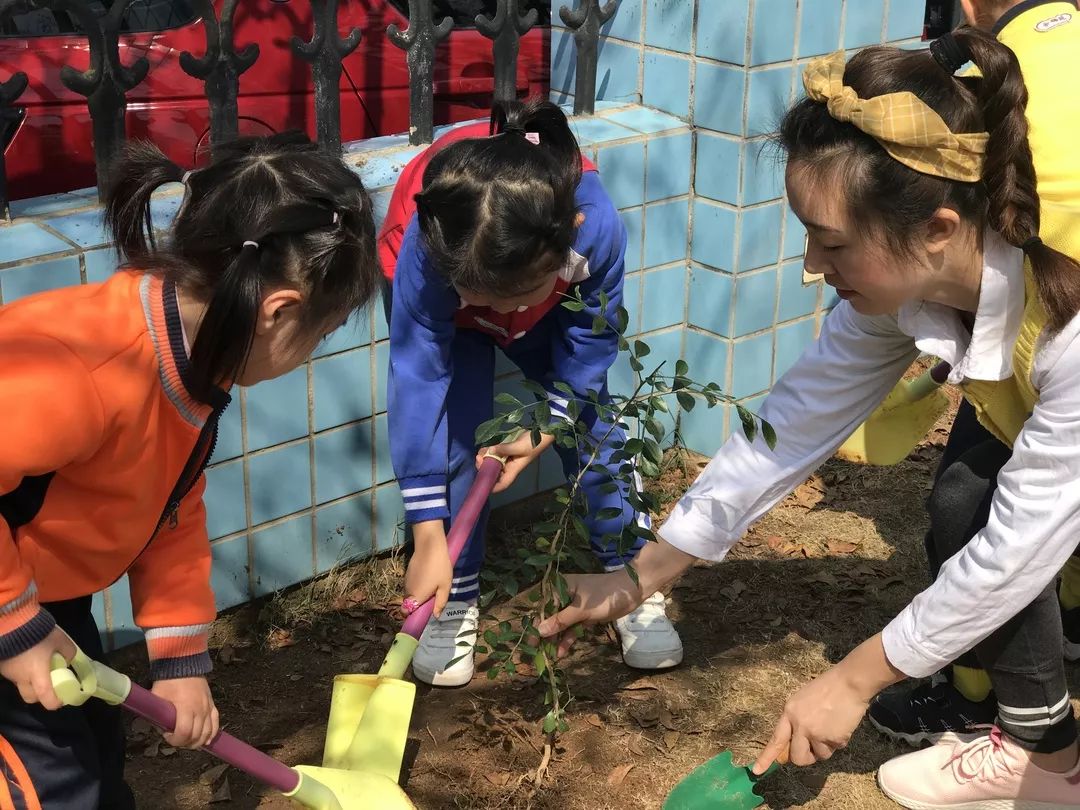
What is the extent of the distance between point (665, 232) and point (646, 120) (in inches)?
11.4

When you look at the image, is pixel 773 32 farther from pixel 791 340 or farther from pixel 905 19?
pixel 791 340

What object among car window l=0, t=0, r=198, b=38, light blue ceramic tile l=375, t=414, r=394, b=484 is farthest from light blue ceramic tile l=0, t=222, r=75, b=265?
car window l=0, t=0, r=198, b=38

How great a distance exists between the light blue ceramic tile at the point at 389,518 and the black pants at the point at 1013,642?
1242mm

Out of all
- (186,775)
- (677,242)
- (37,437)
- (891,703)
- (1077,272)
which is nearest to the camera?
(37,437)

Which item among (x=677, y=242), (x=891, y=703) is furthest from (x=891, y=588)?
(x=677, y=242)

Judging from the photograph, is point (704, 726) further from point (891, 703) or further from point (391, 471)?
point (391, 471)

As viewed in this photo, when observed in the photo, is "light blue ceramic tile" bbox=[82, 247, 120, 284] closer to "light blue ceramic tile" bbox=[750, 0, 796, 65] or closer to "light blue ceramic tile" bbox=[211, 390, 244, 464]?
"light blue ceramic tile" bbox=[211, 390, 244, 464]

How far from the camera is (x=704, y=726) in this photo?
2.52 meters

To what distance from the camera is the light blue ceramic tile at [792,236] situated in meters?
3.38

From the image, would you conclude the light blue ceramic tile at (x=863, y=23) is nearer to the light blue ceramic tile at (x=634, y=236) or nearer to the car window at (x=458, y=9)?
the light blue ceramic tile at (x=634, y=236)

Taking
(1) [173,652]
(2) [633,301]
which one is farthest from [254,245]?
(2) [633,301]

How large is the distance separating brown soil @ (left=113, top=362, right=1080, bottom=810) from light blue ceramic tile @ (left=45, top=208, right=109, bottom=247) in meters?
0.86

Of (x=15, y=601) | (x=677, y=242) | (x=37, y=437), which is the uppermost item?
(x=37, y=437)

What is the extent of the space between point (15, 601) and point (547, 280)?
1.03 meters
